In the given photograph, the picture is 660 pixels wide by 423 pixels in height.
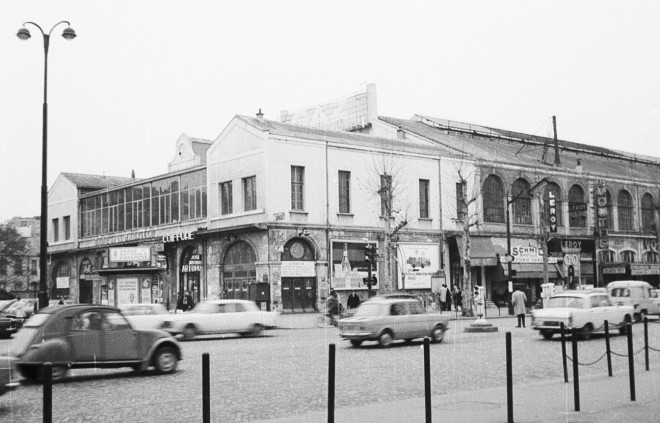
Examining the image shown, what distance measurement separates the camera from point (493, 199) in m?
53.7

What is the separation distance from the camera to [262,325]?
1165 inches

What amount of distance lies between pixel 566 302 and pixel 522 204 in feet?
101

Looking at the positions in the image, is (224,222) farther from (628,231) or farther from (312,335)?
(628,231)

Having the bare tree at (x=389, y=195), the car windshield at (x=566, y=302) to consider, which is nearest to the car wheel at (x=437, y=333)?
the car windshield at (x=566, y=302)

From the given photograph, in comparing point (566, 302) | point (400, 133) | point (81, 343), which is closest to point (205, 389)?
point (81, 343)

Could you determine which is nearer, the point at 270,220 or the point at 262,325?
the point at 262,325

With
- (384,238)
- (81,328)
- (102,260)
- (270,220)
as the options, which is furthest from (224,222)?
(81,328)

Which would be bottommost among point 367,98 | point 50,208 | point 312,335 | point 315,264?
point 312,335

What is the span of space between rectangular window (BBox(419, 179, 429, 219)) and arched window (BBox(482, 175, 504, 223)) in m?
4.97

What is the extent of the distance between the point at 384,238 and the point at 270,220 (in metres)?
8.10

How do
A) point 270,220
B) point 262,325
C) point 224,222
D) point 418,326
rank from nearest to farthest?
point 418,326 → point 262,325 → point 270,220 → point 224,222

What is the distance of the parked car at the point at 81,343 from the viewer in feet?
47.3

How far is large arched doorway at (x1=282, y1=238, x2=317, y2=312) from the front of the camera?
4269 centimetres

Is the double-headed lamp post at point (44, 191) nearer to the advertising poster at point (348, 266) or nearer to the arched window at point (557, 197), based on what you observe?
the advertising poster at point (348, 266)
